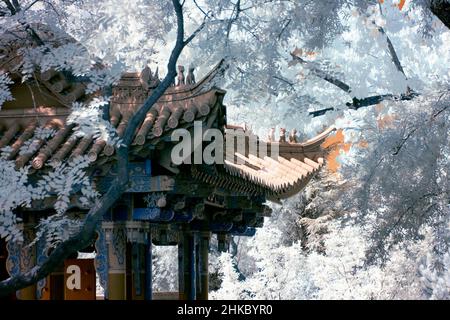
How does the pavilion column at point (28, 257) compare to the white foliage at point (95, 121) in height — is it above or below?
below

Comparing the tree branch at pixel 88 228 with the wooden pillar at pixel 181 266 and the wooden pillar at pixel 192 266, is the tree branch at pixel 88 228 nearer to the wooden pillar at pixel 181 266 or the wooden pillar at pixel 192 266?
the wooden pillar at pixel 181 266

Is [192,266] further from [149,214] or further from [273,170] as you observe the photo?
[149,214]

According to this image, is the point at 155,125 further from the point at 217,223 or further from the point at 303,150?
the point at 303,150

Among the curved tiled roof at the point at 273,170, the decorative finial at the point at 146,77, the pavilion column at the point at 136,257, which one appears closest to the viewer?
the decorative finial at the point at 146,77

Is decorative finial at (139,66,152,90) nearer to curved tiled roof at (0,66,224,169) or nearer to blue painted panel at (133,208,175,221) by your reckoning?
curved tiled roof at (0,66,224,169)

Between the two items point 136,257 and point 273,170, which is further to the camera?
point 273,170

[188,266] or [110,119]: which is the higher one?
[110,119]

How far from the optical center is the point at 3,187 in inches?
343

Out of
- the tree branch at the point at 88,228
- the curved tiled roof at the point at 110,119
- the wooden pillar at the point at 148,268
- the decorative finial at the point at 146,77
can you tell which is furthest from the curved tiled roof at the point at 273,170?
the tree branch at the point at 88,228

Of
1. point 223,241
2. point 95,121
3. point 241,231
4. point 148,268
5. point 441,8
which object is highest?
point 441,8

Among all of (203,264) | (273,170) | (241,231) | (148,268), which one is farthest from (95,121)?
(241,231)

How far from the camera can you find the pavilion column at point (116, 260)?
449 inches

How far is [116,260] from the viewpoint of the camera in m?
11.4

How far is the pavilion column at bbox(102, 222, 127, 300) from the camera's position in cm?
1141
